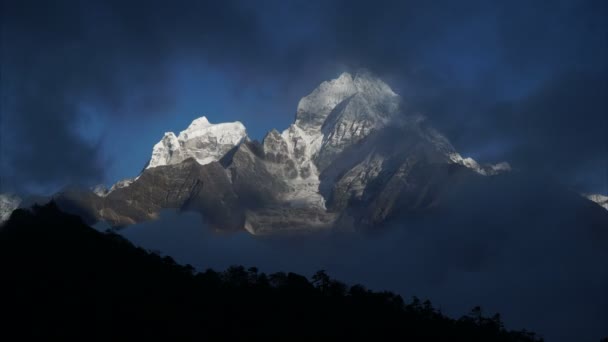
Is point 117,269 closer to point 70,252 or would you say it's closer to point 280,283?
point 70,252

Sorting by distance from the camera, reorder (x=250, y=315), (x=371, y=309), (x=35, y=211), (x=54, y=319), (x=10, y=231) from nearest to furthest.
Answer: (x=54, y=319), (x=250, y=315), (x=10, y=231), (x=371, y=309), (x=35, y=211)

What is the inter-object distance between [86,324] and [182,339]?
437 inches

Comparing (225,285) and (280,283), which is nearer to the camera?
(225,285)

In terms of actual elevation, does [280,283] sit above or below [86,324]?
above

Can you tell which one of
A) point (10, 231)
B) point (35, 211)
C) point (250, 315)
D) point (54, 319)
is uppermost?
point (35, 211)

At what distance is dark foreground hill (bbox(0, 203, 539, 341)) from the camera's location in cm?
8562

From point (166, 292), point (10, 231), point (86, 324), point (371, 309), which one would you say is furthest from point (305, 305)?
point (10, 231)

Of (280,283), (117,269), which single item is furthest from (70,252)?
(280,283)

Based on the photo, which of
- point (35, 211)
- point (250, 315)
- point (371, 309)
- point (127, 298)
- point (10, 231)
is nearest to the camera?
point (127, 298)

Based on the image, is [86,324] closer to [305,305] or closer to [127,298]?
[127,298]

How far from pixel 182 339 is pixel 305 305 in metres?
29.1

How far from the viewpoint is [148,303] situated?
3693 inches

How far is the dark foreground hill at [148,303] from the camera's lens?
85.6m

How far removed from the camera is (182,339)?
86938 mm
